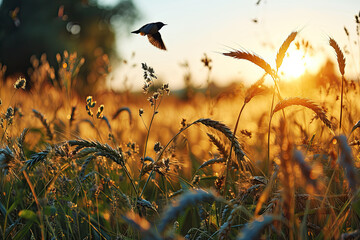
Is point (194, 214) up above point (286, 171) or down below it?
below

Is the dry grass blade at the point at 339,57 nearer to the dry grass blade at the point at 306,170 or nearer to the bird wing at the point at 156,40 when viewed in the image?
the bird wing at the point at 156,40

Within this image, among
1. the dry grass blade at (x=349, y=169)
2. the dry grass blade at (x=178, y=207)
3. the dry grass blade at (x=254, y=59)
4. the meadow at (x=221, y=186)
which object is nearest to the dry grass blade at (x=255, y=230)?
the meadow at (x=221, y=186)

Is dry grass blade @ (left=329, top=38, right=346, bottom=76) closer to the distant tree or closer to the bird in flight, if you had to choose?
the bird in flight

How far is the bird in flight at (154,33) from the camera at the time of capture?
1749mm

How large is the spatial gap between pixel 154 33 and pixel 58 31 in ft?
111

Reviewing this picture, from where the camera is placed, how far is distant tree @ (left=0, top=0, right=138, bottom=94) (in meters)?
31.3

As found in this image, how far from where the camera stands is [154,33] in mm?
1810

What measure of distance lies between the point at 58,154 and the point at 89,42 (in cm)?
3692

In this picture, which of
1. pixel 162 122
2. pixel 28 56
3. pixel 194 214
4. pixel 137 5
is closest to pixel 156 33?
pixel 194 214

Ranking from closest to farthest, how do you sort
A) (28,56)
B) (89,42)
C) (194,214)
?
(194,214) < (28,56) < (89,42)

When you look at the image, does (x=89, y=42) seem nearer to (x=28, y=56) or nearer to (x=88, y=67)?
(x=88, y=67)

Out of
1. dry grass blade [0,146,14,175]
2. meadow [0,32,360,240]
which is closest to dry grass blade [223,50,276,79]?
meadow [0,32,360,240]

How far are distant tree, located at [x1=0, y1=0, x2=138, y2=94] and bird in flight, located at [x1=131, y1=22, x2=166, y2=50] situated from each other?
1045 inches

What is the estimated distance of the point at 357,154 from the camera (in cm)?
186
